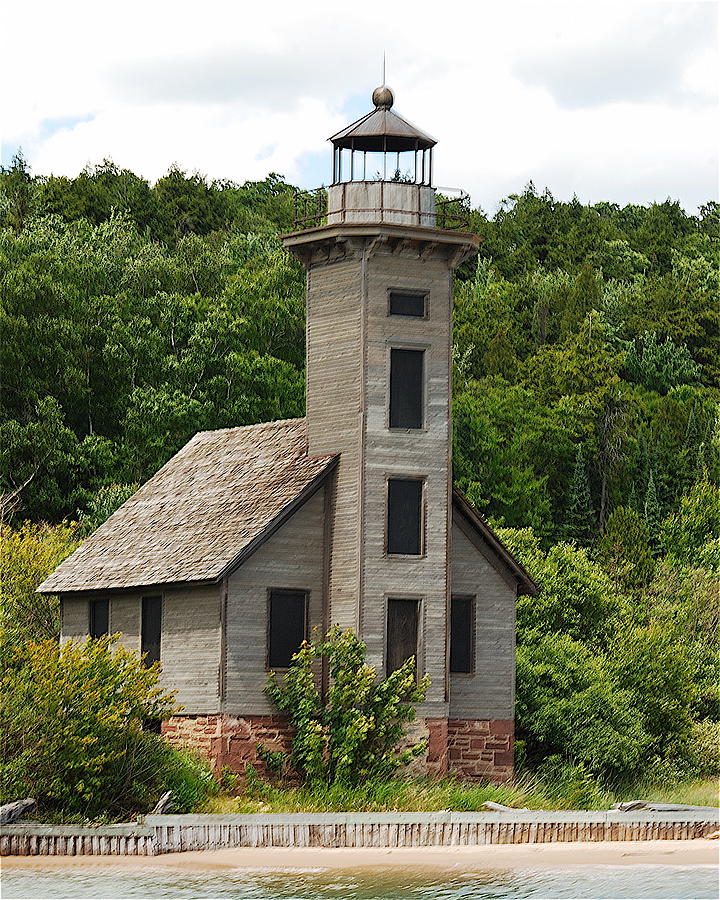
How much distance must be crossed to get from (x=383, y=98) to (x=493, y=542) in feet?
29.8

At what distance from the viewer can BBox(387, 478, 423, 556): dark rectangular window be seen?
32031 mm

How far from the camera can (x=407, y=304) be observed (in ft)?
107

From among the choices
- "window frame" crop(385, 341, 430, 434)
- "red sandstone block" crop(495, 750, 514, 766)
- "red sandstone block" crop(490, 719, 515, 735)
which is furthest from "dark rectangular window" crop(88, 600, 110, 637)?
"red sandstone block" crop(495, 750, 514, 766)

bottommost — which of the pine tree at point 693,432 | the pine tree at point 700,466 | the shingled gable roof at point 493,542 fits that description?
the shingled gable roof at point 493,542

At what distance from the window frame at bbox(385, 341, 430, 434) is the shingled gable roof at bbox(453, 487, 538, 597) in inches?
83.5

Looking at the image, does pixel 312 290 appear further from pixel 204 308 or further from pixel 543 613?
pixel 204 308

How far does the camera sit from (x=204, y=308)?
63.1 metres

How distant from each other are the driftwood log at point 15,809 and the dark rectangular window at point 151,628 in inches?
302

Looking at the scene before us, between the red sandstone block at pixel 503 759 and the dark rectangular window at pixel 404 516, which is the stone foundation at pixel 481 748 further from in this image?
the dark rectangular window at pixel 404 516

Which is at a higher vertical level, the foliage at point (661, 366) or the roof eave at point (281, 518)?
the foliage at point (661, 366)

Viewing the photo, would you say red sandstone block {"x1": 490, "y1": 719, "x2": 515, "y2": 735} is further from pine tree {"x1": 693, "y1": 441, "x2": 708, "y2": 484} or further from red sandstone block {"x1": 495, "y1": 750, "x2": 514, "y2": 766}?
pine tree {"x1": 693, "y1": 441, "x2": 708, "y2": 484}

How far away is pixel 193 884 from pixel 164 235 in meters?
68.0

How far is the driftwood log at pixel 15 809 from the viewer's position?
25.6 m

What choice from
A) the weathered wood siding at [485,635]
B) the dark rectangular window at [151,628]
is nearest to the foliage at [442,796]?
the weathered wood siding at [485,635]
